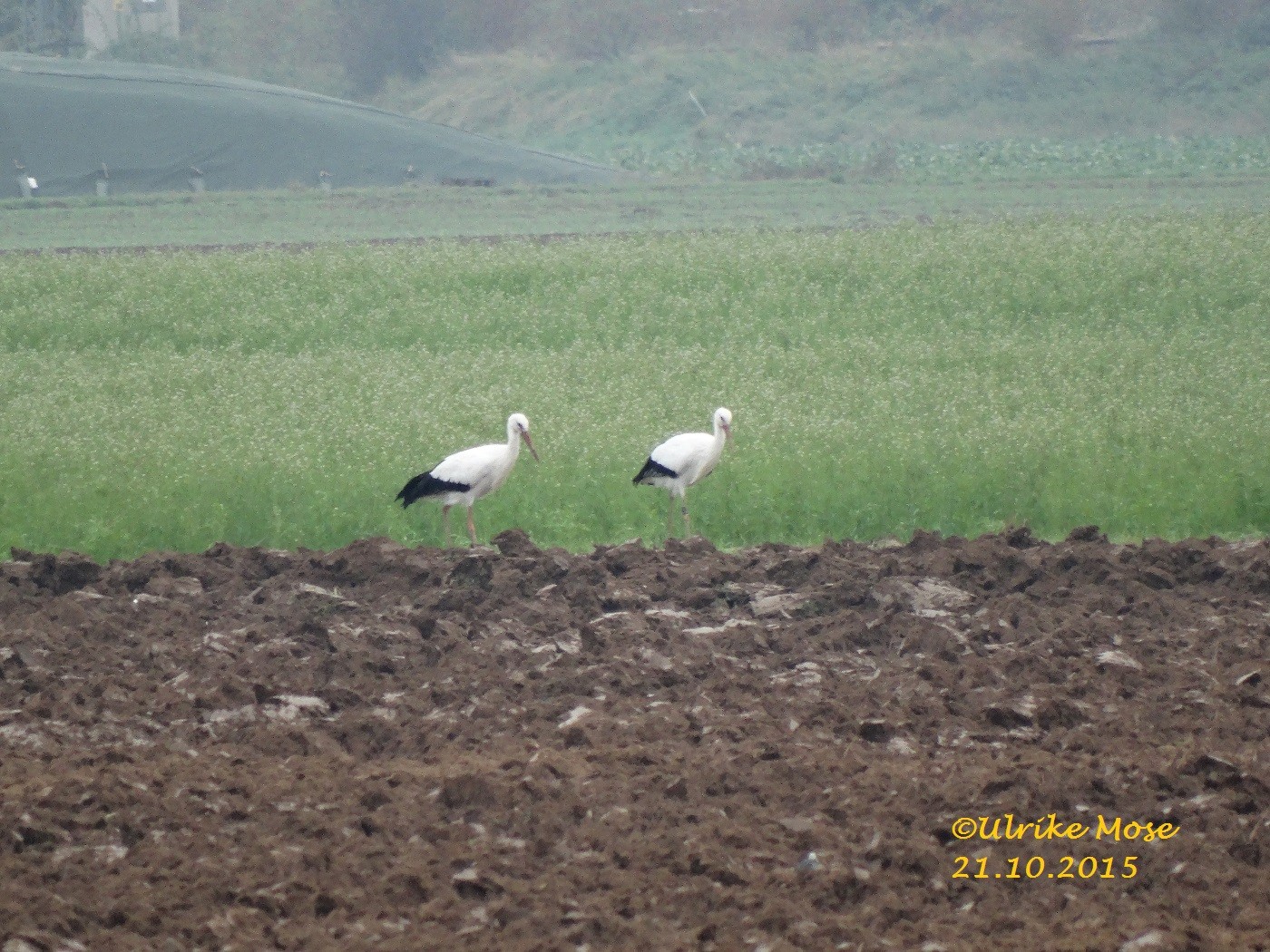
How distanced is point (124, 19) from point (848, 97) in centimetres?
3049

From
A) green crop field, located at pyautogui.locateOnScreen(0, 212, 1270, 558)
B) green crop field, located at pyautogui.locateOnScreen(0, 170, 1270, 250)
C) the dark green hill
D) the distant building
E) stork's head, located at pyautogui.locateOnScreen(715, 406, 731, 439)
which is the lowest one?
green crop field, located at pyautogui.locateOnScreen(0, 212, 1270, 558)

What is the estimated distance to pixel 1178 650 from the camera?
941cm

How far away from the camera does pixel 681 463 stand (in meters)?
13.7

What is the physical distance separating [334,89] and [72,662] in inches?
2361

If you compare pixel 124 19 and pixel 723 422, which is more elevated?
pixel 124 19

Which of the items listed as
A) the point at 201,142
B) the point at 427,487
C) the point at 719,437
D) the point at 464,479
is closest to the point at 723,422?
the point at 719,437

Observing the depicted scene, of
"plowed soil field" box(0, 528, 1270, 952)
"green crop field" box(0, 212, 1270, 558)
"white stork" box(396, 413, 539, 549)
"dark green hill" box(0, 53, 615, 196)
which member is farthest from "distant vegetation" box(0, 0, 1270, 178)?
"plowed soil field" box(0, 528, 1270, 952)

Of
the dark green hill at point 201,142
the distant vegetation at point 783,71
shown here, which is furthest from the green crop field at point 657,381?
the distant vegetation at point 783,71

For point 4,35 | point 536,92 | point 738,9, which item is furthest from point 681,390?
point 4,35

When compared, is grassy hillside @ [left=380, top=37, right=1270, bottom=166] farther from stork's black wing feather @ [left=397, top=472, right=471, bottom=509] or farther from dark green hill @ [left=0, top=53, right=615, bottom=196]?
stork's black wing feather @ [left=397, top=472, right=471, bottom=509]

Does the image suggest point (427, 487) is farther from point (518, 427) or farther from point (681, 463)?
point (681, 463)

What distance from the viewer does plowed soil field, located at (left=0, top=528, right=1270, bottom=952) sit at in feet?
19.5

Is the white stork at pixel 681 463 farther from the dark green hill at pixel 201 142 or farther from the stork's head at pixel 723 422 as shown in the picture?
the dark green hill at pixel 201 142

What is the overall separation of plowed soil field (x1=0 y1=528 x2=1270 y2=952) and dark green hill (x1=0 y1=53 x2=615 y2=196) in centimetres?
3022
